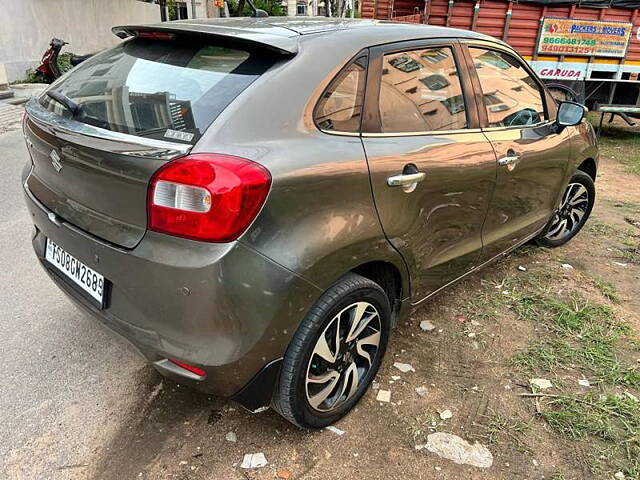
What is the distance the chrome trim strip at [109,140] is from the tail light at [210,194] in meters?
0.06

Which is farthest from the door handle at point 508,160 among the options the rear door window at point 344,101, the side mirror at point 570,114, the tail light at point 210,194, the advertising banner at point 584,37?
the advertising banner at point 584,37

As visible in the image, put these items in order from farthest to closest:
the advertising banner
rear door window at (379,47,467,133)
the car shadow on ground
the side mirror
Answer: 1. the advertising banner
2. the side mirror
3. rear door window at (379,47,467,133)
4. the car shadow on ground

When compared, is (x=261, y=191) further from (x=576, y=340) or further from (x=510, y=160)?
(x=576, y=340)

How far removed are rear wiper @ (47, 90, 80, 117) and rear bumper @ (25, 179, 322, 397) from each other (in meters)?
0.56

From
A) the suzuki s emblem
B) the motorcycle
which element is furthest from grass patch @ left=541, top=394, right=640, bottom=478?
the motorcycle

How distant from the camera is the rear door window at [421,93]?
229 centimetres

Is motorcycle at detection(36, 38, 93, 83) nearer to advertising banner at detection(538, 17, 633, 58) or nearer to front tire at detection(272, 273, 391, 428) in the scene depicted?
advertising banner at detection(538, 17, 633, 58)

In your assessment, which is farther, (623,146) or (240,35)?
(623,146)

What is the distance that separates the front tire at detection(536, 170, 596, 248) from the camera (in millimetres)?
4141

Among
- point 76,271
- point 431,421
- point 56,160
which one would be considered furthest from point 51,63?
point 431,421

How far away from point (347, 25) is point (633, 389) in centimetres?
230

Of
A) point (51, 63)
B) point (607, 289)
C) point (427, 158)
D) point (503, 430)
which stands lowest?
point (607, 289)

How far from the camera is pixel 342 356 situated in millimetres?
2250

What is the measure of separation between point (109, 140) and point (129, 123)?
0.35ft
